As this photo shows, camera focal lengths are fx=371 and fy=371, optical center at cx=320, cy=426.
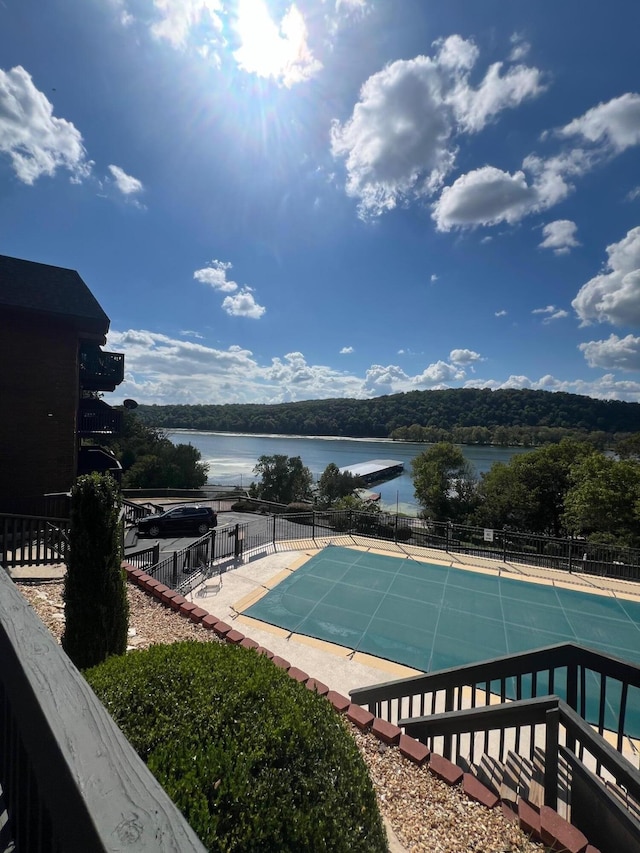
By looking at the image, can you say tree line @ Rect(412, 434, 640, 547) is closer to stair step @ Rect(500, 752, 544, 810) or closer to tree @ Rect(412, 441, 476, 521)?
tree @ Rect(412, 441, 476, 521)

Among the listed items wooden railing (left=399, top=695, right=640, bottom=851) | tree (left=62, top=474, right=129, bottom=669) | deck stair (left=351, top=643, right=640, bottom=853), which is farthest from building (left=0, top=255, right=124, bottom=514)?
wooden railing (left=399, top=695, right=640, bottom=851)

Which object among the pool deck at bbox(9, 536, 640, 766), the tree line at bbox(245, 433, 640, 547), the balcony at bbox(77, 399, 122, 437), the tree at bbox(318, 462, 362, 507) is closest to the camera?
the pool deck at bbox(9, 536, 640, 766)

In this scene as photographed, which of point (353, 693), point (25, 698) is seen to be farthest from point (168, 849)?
point (353, 693)

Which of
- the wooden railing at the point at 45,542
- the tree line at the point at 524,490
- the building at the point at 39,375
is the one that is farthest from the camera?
the tree line at the point at 524,490

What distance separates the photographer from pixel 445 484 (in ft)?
127

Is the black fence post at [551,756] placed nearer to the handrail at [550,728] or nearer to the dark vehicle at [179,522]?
the handrail at [550,728]

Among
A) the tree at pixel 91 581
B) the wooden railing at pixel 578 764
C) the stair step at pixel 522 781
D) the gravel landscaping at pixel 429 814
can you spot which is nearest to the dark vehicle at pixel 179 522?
the tree at pixel 91 581

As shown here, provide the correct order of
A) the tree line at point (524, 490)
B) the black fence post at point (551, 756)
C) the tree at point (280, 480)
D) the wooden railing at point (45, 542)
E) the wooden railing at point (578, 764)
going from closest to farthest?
the wooden railing at point (578, 764)
the black fence post at point (551, 756)
the wooden railing at point (45, 542)
the tree line at point (524, 490)
the tree at point (280, 480)

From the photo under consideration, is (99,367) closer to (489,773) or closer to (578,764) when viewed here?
(489,773)

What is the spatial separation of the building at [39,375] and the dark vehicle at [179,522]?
3776 millimetres

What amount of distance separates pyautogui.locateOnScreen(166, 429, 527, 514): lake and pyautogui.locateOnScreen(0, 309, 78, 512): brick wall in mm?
30877

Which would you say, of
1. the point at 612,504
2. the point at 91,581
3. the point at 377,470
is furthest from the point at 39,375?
the point at 377,470

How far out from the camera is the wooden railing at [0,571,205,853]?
0.78 m

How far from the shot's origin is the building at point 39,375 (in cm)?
1298
